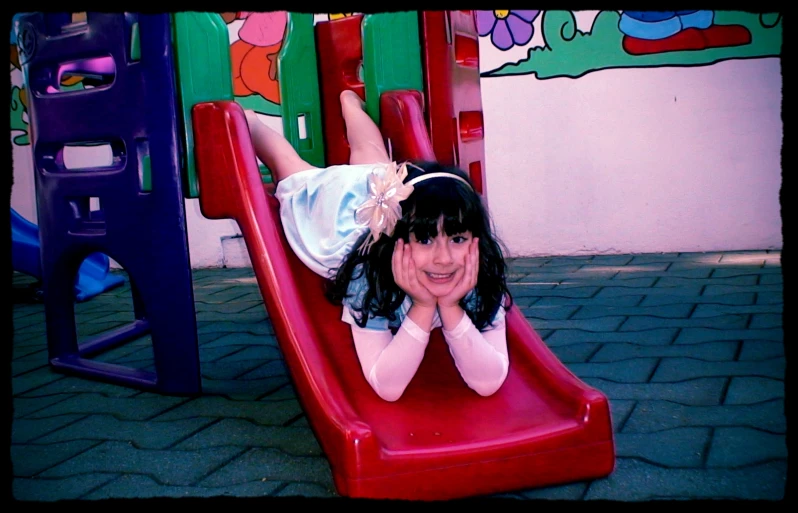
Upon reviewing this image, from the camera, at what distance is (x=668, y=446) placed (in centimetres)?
139

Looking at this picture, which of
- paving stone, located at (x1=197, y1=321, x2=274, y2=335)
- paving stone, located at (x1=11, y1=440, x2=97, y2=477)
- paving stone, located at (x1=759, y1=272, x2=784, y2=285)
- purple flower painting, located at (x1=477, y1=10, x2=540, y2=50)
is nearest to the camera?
paving stone, located at (x1=11, y1=440, x2=97, y2=477)

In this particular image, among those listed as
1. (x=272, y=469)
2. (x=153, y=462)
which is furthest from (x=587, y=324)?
(x=153, y=462)

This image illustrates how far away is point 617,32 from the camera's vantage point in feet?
11.0

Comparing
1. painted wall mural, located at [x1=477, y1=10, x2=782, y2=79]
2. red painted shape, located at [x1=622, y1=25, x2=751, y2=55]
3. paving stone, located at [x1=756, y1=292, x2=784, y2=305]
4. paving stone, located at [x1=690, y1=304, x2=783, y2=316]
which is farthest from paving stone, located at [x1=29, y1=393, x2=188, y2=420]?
red painted shape, located at [x1=622, y1=25, x2=751, y2=55]

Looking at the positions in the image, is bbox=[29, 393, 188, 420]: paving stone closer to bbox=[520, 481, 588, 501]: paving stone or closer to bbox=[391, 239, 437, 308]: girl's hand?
bbox=[391, 239, 437, 308]: girl's hand

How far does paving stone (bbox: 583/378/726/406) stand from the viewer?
1.63 meters

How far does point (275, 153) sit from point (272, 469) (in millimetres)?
851

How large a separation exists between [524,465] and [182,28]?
123 centimetres

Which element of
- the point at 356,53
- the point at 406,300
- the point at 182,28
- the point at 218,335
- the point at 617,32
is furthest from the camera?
the point at 617,32

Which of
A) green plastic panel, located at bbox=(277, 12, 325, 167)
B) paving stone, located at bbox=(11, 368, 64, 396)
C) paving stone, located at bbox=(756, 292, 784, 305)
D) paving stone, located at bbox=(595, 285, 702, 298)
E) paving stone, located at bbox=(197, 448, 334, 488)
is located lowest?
paving stone, located at bbox=(595, 285, 702, 298)

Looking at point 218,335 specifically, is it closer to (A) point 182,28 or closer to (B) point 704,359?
(A) point 182,28

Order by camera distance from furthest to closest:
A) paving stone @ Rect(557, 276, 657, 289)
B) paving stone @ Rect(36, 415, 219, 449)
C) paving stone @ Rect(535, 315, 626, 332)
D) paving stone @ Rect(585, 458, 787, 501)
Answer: paving stone @ Rect(557, 276, 657, 289), paving stone @ Rect(535, 315, 626, 332), paving stone @ Rect(36, 415, 219, 449), paving stone @ Rect(585, 458, 787, 501)

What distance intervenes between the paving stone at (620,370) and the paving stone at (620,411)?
0.46 feet

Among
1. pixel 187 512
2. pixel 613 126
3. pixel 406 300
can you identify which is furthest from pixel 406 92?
pixel 613 126
